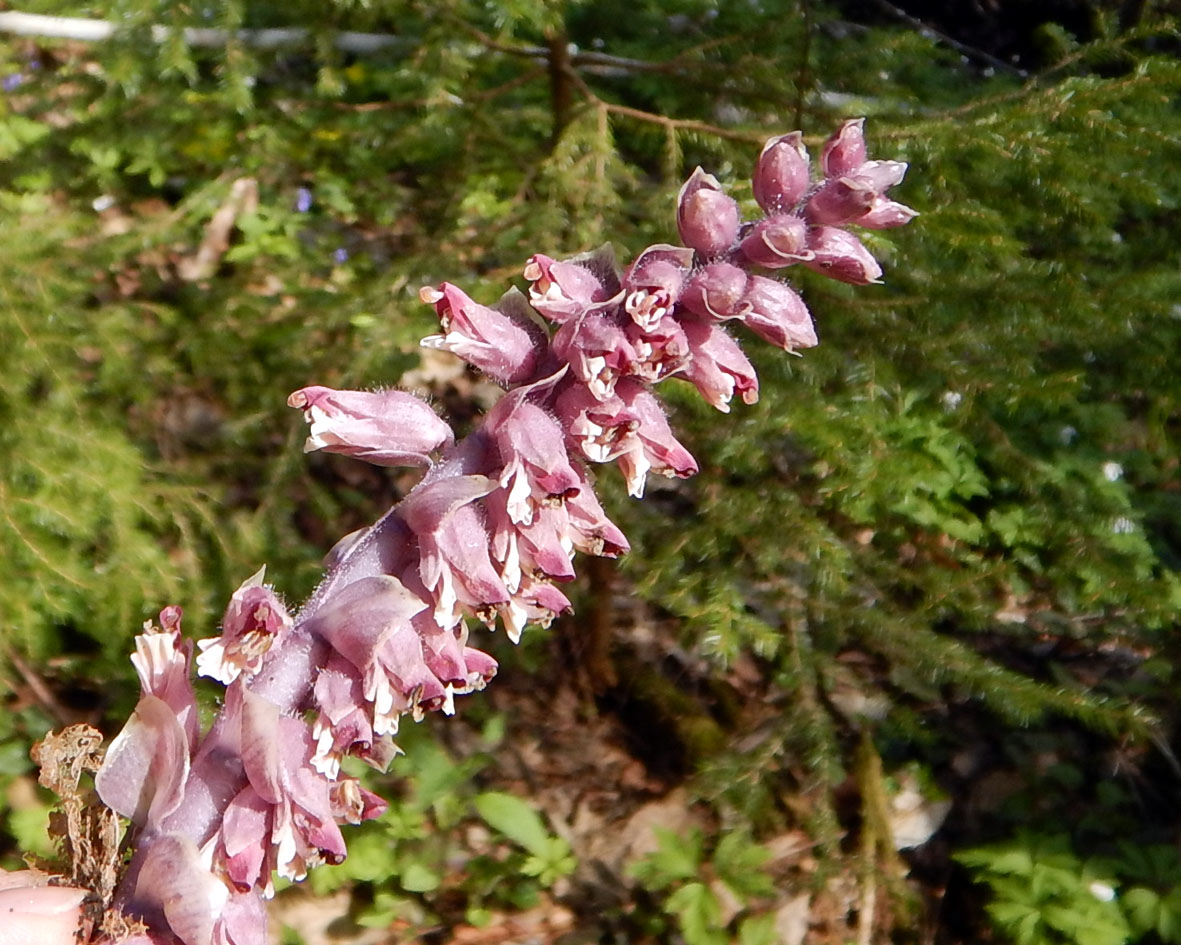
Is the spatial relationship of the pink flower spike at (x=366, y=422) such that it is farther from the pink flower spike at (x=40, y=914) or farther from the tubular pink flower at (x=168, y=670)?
the pink flower spike at (x=40, y=914)

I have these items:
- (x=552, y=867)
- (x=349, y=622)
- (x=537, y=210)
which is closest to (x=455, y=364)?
(x=537, y=210)

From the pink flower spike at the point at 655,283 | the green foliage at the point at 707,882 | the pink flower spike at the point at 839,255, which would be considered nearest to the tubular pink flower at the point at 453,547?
the pink flower spike at the point at 655,283

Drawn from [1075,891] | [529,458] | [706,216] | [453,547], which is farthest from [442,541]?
[1075,891]

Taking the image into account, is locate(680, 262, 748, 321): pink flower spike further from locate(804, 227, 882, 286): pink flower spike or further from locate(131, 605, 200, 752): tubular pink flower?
locate(131, 605, 200, 752): tubular pink flower

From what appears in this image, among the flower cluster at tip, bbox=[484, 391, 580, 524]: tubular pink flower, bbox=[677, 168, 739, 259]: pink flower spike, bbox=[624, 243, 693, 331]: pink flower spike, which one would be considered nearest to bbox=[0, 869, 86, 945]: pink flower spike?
the flower cluster at tip

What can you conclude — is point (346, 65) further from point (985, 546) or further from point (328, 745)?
point (328, 745)

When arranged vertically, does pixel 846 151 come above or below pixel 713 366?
above

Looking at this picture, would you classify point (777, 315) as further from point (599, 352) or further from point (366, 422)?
point (366, 422)
